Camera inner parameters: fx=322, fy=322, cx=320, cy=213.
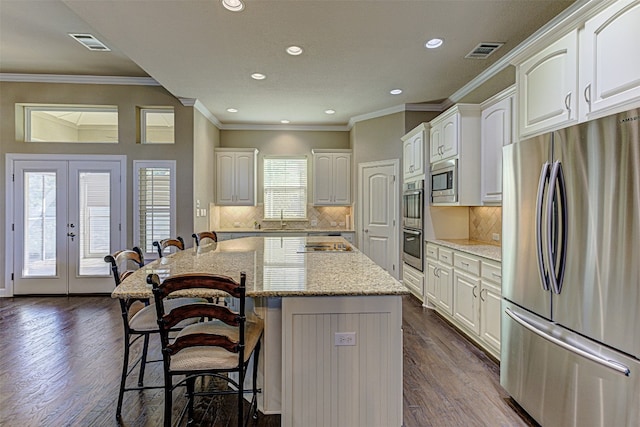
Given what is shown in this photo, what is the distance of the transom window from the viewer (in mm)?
4902

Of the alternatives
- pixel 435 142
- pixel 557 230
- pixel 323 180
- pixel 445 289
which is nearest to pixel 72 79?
pixel 323 180

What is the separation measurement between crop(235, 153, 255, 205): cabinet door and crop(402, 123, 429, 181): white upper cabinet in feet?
9.48

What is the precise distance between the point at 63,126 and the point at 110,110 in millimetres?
748

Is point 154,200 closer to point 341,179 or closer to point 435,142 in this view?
point 341,179

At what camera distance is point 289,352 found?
1.78 m

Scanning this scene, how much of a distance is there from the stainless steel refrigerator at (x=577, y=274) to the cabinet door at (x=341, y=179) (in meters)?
4.20

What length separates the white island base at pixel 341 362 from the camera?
1769mm

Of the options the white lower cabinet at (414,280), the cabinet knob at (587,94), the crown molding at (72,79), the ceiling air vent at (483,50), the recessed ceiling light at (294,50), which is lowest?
the white lower cabinet at (414,280)

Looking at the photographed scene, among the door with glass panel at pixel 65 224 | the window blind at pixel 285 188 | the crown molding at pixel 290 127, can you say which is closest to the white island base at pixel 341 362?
the door with glass panel at pixel 65 224

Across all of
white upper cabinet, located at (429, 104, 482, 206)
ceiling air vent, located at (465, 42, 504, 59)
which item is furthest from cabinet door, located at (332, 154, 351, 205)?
ceiling air vent, located at (465, 42, 504, 59)

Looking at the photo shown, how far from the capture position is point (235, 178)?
619 centimetres

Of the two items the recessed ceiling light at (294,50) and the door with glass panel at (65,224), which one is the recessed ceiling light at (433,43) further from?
the door with glass panel at (65,224)

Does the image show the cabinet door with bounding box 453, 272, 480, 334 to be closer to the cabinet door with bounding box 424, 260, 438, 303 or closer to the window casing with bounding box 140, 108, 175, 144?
the cabinet door with bounding box 424, 260, 438, 303

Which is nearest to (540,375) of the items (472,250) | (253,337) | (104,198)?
(472,250)
